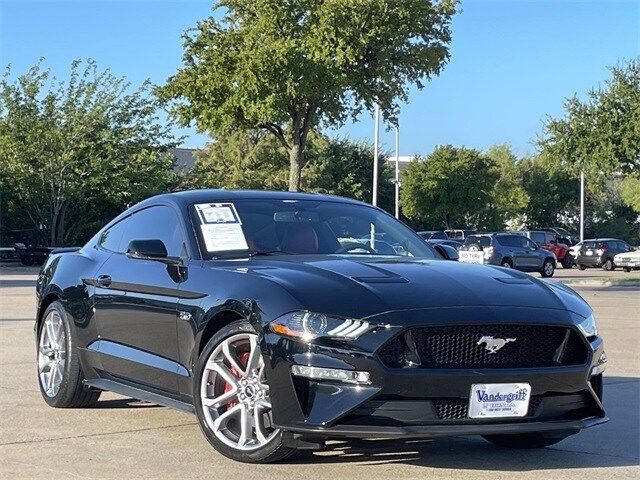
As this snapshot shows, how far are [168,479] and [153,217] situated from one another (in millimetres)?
2475

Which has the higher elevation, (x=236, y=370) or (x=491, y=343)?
(x=491, y=343)

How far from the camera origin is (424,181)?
74438 mm

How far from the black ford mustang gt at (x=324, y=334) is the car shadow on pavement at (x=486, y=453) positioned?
0.59ft

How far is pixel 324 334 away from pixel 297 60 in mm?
30538

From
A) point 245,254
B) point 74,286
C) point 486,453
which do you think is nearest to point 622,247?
point 74,286

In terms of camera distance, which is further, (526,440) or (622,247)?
(622,247)

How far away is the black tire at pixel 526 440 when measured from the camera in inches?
275

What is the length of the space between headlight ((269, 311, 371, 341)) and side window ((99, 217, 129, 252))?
2.57 metres

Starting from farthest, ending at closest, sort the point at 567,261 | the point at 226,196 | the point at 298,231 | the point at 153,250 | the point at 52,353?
the point at 567,261 < the point at 52,353 < the point at 226,196 < the point at 298,231 < the point at 153,250

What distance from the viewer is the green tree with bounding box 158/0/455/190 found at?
1411 inches

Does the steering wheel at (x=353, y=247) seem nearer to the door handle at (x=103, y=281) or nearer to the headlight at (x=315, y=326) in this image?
the headlight at (x=315, y=326)

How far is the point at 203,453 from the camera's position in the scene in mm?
6738

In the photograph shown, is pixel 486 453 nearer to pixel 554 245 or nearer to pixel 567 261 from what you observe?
pixel 567 261

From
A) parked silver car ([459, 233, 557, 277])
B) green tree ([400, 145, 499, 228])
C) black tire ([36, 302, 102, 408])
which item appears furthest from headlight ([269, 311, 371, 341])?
green tree ([400, 145, 499, 228])
